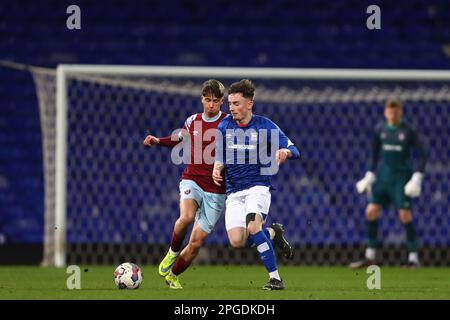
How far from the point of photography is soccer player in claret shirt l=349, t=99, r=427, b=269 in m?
10.7

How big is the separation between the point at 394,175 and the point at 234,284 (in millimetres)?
3272

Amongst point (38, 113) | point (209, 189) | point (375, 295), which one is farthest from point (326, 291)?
point (38, 113)

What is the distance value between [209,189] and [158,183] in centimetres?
449

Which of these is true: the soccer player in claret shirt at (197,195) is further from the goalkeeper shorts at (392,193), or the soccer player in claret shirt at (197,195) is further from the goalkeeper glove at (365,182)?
the goalkeeper shorts at (392,193)

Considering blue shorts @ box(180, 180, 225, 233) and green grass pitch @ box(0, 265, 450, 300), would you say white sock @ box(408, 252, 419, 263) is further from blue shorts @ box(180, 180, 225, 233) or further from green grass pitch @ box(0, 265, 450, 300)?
blue shorts @ box(180, 180, 225, 233)

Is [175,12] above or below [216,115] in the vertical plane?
above

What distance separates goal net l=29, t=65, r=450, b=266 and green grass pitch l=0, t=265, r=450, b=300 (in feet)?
3.28

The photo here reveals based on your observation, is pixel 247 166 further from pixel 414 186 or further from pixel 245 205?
pixel 414 186

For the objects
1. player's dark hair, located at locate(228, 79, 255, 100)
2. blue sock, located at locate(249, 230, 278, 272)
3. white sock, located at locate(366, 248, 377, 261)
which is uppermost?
player's dark hair, located at locate(228, 79, 255, 100)

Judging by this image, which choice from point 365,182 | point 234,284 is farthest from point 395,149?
point 234,284

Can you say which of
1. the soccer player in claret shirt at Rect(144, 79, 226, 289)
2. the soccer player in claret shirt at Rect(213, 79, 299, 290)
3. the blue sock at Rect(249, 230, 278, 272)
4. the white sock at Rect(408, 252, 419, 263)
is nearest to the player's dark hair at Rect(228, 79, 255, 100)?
the soccer player in claret shirt at Rect(213, 79, 299, 290)

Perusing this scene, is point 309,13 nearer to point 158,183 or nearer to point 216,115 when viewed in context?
point 158,183

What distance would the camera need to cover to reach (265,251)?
7062 mm

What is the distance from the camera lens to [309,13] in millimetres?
13836
